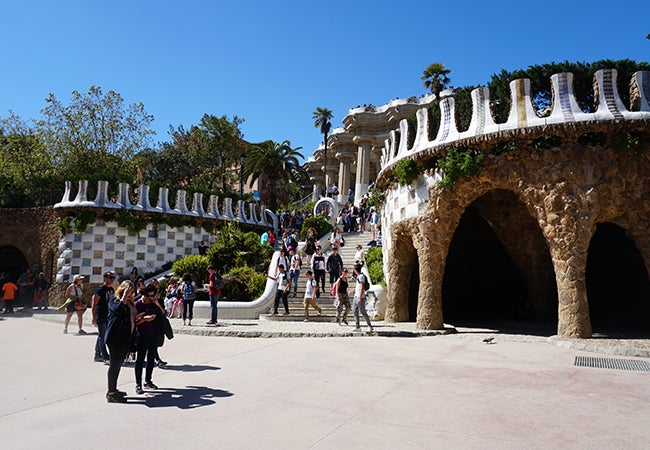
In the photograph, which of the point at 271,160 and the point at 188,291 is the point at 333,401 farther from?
the point at 271,160

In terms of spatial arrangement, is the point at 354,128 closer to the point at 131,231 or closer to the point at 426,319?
the point at 131,231

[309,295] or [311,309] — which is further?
[311,309]

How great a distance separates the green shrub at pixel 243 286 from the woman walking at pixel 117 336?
10.7m

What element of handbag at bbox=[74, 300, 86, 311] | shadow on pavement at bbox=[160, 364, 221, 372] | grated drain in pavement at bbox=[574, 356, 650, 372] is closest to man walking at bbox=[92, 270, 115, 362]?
shadow on pavement at bbox=[160, 364, 221, 372]

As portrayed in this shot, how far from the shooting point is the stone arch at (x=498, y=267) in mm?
13891

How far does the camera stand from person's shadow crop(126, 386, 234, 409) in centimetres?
532

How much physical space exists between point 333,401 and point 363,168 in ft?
121

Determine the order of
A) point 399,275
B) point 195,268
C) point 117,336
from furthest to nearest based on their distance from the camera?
point 195,268 → point 399,275 → point 117,336

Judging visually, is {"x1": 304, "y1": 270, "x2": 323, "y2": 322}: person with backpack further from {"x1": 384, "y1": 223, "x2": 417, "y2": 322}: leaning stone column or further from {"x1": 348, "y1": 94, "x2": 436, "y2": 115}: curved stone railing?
{"x1": 348, "y1": 94, "x2": 436, "y2": 115}: curved stone railing

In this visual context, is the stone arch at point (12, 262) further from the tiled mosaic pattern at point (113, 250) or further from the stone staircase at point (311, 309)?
the stone staircase at point (311, 309)

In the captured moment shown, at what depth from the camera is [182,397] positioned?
5.62 metres

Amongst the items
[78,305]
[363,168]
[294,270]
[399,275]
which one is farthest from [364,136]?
[78,305]

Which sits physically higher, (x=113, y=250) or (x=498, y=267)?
(x=113, y=250)

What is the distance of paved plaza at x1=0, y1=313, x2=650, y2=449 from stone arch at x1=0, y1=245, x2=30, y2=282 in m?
17.6
